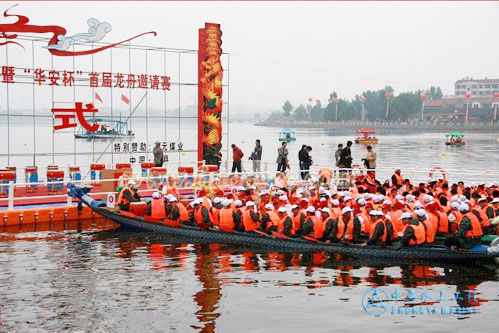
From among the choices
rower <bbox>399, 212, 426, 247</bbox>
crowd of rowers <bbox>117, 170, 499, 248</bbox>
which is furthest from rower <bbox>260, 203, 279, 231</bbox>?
rower <bbox>399, 212, 426, 247</bbox>

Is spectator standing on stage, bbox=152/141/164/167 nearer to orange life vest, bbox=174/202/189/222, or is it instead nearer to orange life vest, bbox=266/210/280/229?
orange life vest, bbox=174/202/189/222

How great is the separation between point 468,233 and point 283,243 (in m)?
4.76

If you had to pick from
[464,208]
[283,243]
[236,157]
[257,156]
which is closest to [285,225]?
[283,243]

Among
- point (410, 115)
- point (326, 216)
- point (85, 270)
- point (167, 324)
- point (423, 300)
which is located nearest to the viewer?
point (167, 324)

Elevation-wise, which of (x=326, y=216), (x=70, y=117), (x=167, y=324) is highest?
(x=70, y=117)

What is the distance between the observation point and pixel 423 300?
535 inches

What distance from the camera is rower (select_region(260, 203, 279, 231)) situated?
18.7m

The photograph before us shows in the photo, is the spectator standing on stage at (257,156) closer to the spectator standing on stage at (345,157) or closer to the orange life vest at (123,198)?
the spectator standing on stage at (345,157)

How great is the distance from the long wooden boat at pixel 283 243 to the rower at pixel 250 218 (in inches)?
7.7

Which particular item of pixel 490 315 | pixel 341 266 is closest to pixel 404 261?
pixel 341 266

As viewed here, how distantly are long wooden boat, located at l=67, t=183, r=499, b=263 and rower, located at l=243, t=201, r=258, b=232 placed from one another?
19 cm

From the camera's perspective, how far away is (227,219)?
62.8 ft

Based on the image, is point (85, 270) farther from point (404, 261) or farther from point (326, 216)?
point (404, 261)

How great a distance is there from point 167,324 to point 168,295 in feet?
6.26
